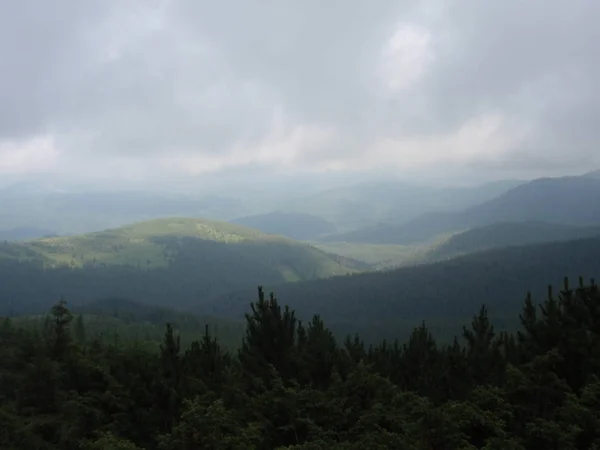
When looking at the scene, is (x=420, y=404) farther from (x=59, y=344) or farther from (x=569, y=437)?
(x=59, y=344)

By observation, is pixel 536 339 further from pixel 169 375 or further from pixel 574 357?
pixel 169 375

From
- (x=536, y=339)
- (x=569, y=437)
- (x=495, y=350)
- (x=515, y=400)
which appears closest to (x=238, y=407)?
(x=515, y=400)

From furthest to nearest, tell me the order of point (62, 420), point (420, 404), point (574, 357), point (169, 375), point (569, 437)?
1. point (169, 375)
2. point (62, 420)
3. point (574, 357)
4. point (420, 404)
5. point (569, 437)

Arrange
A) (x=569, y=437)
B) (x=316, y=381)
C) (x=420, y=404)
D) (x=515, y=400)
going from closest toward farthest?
(x=569, y=437), (x=420, y=404), (x=515, y=400), (x=316, y=381)

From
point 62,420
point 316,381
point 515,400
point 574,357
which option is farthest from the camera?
point 316,381

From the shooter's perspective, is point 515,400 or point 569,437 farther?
point 515,400

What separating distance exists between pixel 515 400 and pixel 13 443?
72.7 feet

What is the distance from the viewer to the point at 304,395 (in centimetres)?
2020

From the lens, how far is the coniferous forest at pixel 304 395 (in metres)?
15.4

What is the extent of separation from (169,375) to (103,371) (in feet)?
11.4

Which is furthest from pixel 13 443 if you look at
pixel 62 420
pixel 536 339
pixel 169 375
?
pixel 536 339

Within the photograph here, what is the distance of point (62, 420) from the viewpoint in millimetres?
23984

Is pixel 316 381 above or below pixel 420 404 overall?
below

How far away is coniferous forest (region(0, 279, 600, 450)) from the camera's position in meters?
15.4
